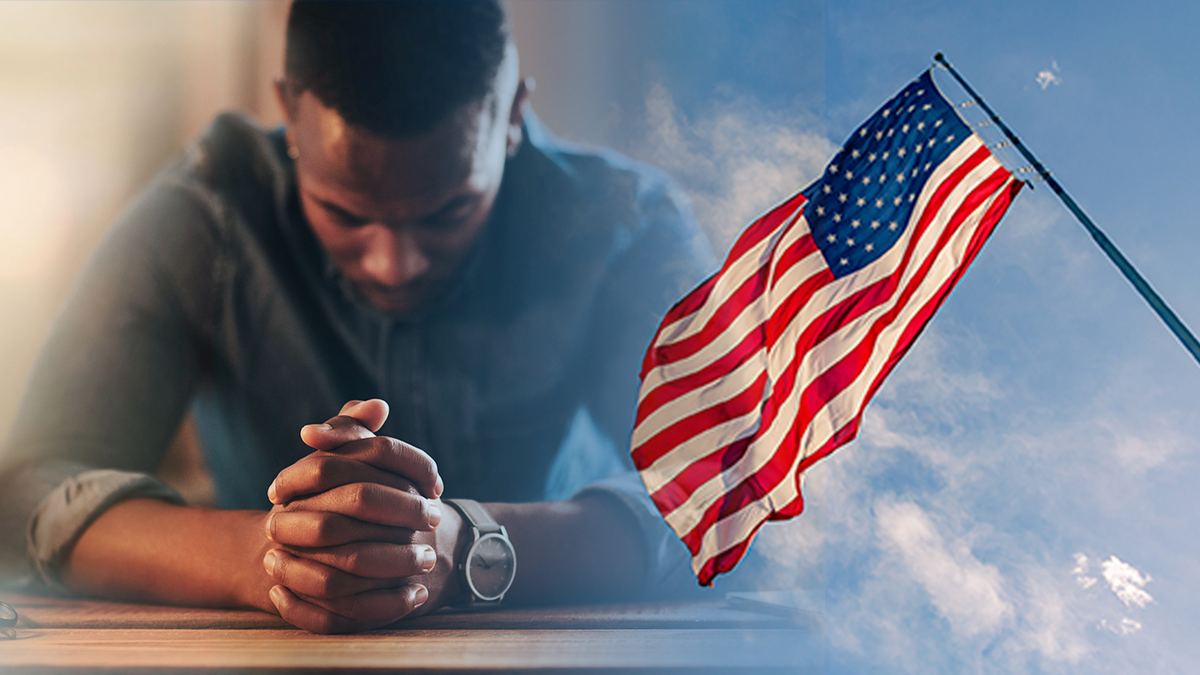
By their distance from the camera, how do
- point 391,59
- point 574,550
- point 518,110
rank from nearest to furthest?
point 574,550
point 391,59
point 518,110

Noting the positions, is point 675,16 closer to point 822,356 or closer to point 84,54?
point 822,356

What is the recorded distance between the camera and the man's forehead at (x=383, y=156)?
172cm

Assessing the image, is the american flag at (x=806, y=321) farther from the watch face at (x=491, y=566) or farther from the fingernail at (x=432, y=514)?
the fingernail at (x=432, y=514)

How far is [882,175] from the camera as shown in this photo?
58.8 inches

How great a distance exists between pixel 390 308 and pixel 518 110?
2.02 ft

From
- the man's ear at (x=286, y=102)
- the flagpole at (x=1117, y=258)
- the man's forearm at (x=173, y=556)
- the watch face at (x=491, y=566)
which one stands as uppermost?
the man's ear at (x=286, y=102)

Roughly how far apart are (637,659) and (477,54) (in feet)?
4.60

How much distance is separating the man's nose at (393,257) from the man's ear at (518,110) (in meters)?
0.37

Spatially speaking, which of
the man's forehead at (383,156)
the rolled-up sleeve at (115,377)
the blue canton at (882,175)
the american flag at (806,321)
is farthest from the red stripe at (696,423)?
the rolled-up sleeve at (115,377)

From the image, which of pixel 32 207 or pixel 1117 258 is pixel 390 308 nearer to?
pixel 32 207

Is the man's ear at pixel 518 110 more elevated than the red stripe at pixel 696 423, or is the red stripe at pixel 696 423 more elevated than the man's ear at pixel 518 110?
the man's ear at pixel 518 110

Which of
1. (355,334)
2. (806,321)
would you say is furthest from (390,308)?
(806,321)

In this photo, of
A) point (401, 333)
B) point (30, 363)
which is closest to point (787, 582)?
point (401, 333)

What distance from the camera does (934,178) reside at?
1422mm
